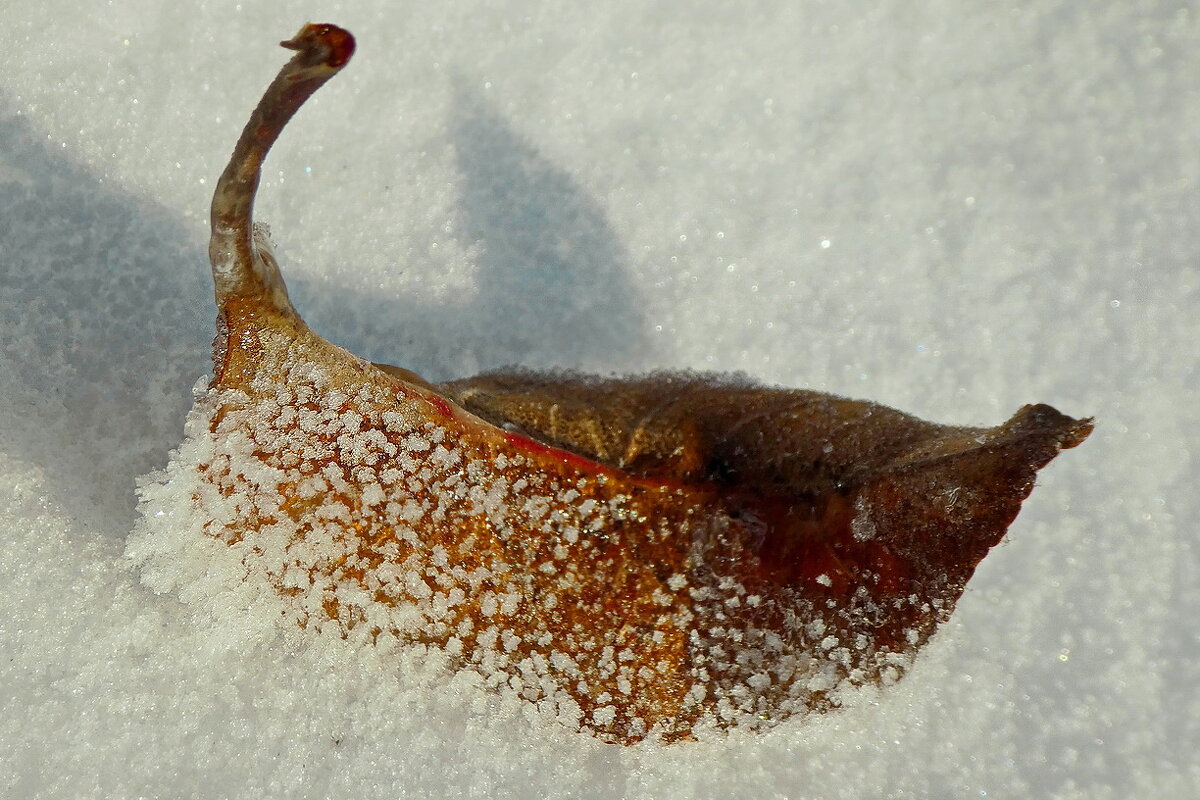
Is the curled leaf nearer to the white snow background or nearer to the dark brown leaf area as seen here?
the dark brown leaf area

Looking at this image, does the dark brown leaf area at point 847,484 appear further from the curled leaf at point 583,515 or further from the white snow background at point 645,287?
the white snow background at point 645,287

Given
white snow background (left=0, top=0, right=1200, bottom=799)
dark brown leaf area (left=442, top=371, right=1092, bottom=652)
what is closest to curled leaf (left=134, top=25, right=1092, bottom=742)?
dark brown leaf area (left=442, top=371, right=1092, bottom=652)

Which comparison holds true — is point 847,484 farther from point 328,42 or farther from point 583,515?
point 328,42

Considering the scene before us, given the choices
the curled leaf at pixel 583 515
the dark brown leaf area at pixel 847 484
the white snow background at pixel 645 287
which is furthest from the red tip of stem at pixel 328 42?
the white snow background at pixel 645 287

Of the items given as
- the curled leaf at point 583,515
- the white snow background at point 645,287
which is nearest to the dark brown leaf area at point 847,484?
the curled leaf at point 583,515

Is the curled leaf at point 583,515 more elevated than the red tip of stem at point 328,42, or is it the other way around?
the red tip of stem at point 328,42

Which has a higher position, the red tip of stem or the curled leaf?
the red tip of stem

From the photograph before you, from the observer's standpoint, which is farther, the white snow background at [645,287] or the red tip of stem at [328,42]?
the white snow background at [645,287]

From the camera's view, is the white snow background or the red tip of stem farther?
the white snow background
